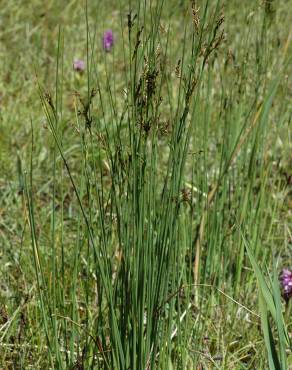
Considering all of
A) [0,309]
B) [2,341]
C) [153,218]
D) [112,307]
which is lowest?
[2,341]

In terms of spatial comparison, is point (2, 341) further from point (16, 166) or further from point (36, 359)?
point (16, 166)

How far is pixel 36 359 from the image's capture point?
1812 millimetres

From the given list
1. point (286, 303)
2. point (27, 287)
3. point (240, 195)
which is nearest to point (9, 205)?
point (27, 287)

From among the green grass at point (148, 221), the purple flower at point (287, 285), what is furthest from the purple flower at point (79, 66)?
the purple flower at point (287, 285)

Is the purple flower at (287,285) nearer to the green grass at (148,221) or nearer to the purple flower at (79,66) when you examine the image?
the green grass at (148,221)

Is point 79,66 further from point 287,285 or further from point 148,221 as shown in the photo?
point 148,221

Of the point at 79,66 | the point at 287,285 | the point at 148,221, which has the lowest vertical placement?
the point at 287,285

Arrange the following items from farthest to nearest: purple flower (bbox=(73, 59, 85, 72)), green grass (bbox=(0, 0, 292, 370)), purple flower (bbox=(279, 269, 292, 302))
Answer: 1. purple flower (bbox=(73, 59, 85, 72))
2. purple flower (bbox=(279, 269, 292, 302))
3. green grass (bbox=(0, 0, 292, 370))

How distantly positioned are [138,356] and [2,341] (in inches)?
21.9

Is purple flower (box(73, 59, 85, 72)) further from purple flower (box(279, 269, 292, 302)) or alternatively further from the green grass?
purple flower (box(279, 269, 292, 302))

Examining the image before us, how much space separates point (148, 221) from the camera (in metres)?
1.38

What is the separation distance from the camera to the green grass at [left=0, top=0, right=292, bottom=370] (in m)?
1.41

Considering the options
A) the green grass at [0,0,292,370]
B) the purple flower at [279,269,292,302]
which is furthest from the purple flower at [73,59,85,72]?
the purple flower at [279,269,292,302]

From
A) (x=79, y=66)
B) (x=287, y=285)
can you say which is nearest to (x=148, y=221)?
(x=287, y=285)
